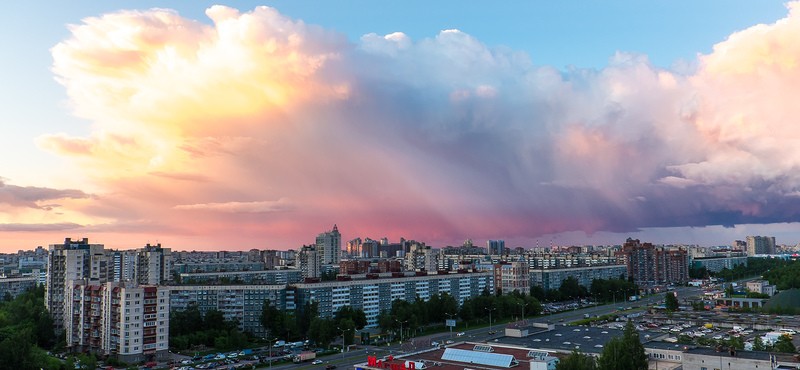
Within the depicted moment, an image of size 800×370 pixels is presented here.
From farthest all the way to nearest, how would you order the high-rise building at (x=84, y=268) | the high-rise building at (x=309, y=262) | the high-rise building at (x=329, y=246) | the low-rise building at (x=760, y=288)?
the high-rise building at (x=329, y=246)
the high-rise building at (x=309, y=262)
the low-rise building at (x=760, y=288)
the high-rise building at (x=84, y=268)

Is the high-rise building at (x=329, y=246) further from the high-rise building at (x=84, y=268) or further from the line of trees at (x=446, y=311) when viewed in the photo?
the line of trees at (x=446, y=311)

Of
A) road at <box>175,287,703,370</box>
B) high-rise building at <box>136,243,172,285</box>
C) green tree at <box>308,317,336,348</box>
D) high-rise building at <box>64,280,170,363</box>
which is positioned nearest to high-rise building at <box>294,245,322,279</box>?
high-rise building at <box>136,243,172,285</box>

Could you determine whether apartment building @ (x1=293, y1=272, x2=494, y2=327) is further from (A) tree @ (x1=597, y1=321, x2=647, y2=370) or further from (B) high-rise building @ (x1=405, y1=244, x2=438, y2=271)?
(A) tree @ (x1=597, y1=321, x2=647, y2=370)

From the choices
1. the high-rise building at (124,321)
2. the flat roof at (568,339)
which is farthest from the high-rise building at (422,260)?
the high-rise building at (124,321)

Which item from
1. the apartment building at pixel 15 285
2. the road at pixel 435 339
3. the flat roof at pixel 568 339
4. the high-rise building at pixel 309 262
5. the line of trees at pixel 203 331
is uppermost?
the high-rise building at pixel 309 262

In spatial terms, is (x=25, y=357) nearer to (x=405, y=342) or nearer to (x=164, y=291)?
(x=164, y=291)

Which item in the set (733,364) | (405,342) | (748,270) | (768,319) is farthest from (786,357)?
(748,270)
